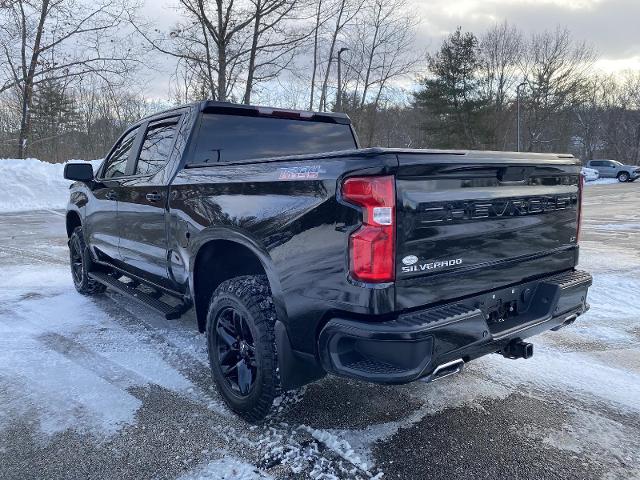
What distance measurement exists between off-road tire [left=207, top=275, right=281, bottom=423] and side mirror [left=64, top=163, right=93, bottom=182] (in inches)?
107

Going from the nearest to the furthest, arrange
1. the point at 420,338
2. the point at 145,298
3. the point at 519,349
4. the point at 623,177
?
the point at 420,338 → the point at 519,349 → the point at 145,298 → the point at 623,177

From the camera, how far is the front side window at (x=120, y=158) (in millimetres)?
4715

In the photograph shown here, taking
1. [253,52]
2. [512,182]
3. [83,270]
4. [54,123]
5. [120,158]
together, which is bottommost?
[83,270]

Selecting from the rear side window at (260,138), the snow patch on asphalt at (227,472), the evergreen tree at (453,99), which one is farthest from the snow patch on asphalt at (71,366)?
the evergreen tree at (453,99)

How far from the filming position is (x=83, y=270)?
5.76m

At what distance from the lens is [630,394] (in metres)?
3.36

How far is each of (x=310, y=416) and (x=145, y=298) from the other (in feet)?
6.53

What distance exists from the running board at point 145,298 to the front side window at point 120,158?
1.06 metres

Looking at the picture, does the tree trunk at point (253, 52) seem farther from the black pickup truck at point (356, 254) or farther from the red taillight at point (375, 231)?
the red taillight at point (375, 231)

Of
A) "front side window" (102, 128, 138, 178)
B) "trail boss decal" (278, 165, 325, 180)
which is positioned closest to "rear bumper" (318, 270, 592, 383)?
"trail boss decal" (278, 165, 325, 180)

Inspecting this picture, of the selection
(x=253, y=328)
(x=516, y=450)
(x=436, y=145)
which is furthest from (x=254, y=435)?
(x=436, y=145)

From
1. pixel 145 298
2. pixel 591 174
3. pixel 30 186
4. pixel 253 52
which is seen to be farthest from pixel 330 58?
pixel 145 298

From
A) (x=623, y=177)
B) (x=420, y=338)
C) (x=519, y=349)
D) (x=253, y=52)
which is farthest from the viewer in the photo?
(x=623, y=177)

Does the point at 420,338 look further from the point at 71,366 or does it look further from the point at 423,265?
the point at 71,366
